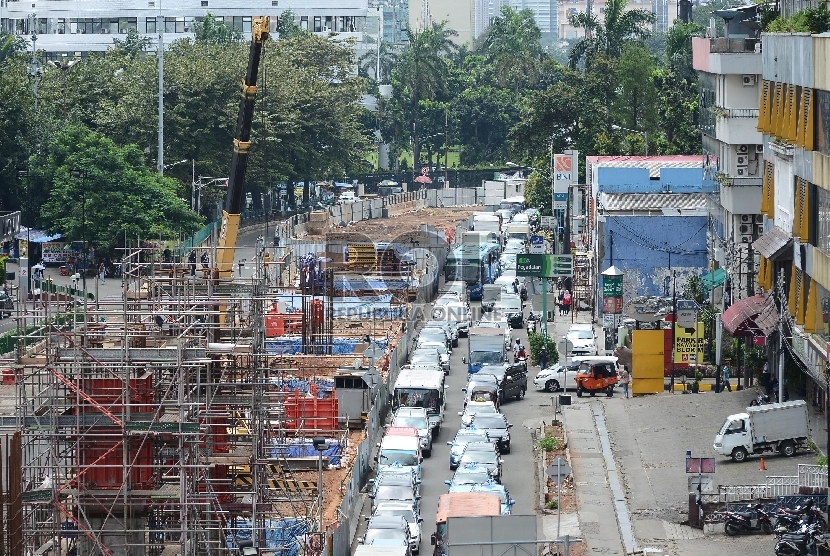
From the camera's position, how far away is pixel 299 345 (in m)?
66.2

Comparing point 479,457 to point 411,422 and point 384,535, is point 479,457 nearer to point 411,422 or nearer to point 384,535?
point 411,422

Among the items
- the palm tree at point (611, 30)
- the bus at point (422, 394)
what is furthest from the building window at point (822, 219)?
the palm tree at point (611, 30)

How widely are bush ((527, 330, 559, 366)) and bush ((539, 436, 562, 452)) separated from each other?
Answer: 46.0ft

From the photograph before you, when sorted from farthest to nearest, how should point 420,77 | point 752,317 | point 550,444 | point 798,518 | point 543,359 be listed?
point 420,77 → point 543,359 → point 752,317 → point 550,444 → point 798,518

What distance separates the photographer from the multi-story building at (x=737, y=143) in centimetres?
6109

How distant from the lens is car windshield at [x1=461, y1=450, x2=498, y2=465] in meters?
46.9

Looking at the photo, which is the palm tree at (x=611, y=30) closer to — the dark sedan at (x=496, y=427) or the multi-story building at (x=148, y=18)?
the multi-story building at (x=148, y=18)

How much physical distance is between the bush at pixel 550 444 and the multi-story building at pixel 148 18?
110m

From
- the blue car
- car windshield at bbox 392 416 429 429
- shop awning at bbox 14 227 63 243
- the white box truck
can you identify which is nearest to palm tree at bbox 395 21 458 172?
shop awning at bbox 14 227 63 243

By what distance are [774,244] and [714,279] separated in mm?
11671

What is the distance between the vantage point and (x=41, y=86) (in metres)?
113

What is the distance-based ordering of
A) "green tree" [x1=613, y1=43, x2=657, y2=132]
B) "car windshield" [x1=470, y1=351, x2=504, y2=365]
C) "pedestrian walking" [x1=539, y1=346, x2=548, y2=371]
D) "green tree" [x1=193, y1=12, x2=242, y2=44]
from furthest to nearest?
"green tree" [x1=193, y1=12, x2=242, y2=44] → "green tree" [x1=613, y1=43, x2=657, y2=132] → "pedestrian walking" [x1=539, y1=346, x2=548, y2=371] → "car windshield" [x1=470, y1=351, x2=504, y2=365]

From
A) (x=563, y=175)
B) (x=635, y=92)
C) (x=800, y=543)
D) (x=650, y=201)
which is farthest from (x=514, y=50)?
(x=800, y=543)

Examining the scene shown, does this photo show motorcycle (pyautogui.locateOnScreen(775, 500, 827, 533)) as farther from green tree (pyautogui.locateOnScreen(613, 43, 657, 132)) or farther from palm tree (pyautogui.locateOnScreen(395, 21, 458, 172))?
palm tree (pyautogui.locateOnScreen(395, 21, 458, 172))
